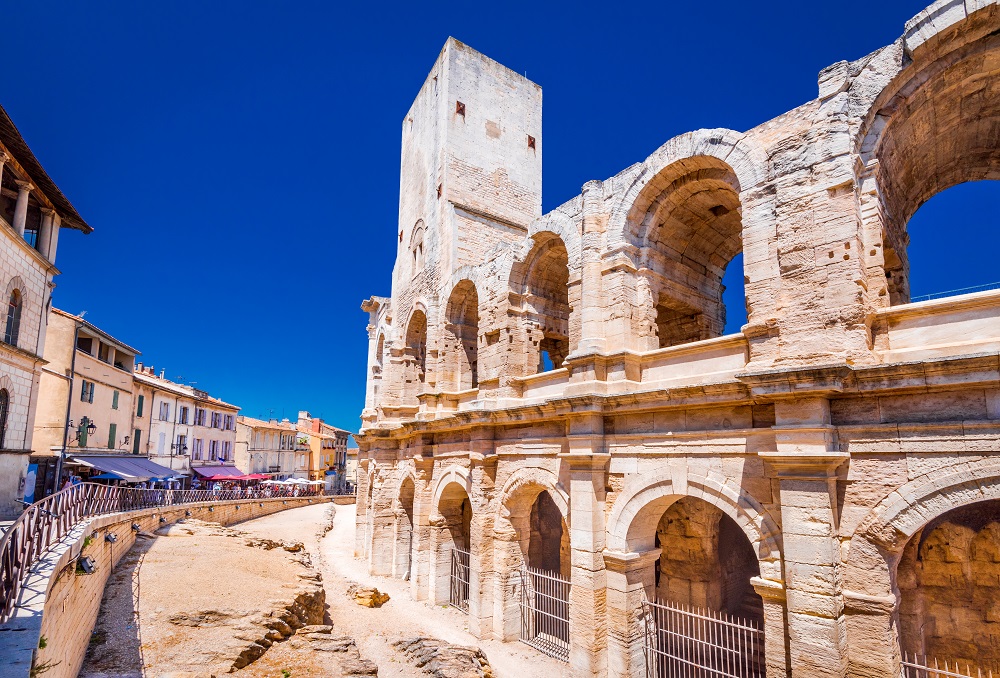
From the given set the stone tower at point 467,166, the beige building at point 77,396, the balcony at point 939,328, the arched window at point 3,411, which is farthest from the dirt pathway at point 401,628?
the beige building at point 77,396

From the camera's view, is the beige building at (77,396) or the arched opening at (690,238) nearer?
the arched opening at (690,238)

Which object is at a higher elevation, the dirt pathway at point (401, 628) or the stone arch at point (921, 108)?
the stone arch at point (921, 108)

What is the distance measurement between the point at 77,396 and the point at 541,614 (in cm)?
2181

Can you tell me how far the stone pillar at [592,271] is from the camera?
11.1 meters

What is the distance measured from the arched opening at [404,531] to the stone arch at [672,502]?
34.1 ft

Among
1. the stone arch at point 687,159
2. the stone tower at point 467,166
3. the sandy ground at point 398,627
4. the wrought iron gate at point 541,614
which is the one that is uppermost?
the stone tower at point 467,166

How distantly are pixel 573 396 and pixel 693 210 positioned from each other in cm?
469

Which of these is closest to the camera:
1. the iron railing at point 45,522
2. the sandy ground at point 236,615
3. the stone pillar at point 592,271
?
the iron railing at point 45,522

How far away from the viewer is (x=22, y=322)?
1542 centimetres

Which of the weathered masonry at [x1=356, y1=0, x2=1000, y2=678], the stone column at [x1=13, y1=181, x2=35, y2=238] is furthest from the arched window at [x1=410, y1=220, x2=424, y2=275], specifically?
the stone column at [x1=13, y1=181, x2=35, y2=238]

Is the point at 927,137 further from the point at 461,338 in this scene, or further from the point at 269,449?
the point at 269,449

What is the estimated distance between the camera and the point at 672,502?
9.65 meters

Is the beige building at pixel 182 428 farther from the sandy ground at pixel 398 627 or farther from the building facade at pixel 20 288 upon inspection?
the sandy ground at pixel 398 627

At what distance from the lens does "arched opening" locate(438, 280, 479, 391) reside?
54.5 feet
